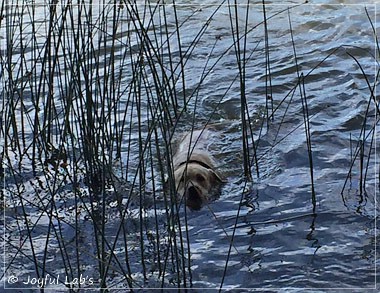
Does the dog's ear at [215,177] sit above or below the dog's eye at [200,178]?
below

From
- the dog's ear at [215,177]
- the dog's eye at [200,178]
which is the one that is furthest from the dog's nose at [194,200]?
the dog's ear at [215,177]

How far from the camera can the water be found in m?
3.43

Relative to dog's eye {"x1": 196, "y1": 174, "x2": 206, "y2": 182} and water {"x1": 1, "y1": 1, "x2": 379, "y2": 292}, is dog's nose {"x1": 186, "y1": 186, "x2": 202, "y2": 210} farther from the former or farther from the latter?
dog's eye {"x1": 196, "y1": 174, "x2": 206, "y2": 182}

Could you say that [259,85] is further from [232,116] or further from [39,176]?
[39,176]

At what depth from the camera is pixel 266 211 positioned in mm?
3990

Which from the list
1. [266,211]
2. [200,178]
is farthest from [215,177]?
[266,211]

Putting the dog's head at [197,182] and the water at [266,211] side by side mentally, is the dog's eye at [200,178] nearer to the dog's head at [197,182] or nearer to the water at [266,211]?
the dog's head at [197,182]

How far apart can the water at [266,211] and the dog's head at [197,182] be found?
0.23 ft

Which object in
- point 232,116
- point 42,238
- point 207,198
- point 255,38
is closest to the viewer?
point 42,238

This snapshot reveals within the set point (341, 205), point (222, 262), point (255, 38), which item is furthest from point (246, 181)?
point (255, 38)

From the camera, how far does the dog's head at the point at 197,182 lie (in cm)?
408

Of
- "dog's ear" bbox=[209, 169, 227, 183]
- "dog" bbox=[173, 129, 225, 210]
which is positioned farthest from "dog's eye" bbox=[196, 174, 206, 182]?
"dog's ear" bbox=[209, 169, 227, 183]

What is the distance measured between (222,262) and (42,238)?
2.83 ft

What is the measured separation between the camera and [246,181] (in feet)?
14.3
